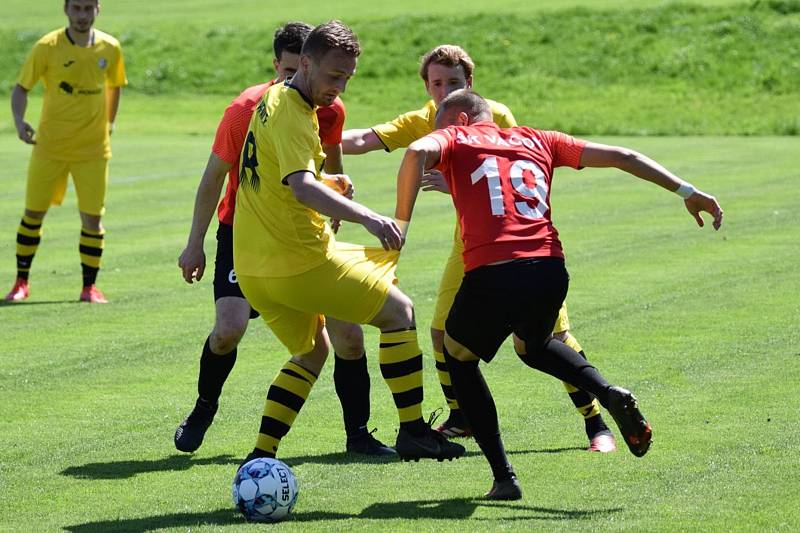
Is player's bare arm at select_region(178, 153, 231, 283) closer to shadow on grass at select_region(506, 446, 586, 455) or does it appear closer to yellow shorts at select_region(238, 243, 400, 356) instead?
yellow shorts at select_region(238, 243, 400, 356)

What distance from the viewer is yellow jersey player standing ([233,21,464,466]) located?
6492 millimetres

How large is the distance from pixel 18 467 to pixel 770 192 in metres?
14.0

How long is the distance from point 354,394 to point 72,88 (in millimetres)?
7036

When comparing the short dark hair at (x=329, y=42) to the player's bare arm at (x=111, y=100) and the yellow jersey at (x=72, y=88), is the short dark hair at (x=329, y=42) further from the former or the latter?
the player's bare arm at (x=111, y=100)

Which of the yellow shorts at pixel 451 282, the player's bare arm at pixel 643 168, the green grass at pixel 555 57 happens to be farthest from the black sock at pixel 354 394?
the green grass at pixel 555 57

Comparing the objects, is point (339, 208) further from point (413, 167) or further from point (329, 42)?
point (329, 42)

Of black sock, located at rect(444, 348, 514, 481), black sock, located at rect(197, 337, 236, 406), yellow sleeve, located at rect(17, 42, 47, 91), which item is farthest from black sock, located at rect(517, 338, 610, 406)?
yellow sleeve, located at rect(17, 42, 47, 91)

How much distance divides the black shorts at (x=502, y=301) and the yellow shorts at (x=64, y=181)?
24.6ft

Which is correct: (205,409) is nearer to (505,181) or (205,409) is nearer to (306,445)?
(306,445)

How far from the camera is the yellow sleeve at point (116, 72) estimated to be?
45.2 feet

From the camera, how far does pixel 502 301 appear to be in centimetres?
651

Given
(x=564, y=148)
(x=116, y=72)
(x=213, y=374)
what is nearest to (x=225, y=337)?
(x=213, y=374)

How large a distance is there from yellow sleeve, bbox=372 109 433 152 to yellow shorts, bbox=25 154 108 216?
5.56 meters

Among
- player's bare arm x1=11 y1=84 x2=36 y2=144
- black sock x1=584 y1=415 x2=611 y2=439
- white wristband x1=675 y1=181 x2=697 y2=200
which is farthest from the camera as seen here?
player's bare arm x1=11 y1=84 x2=36 y2=144
